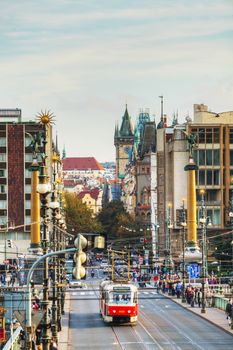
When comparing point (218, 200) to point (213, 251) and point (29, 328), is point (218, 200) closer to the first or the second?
point (213, 251)

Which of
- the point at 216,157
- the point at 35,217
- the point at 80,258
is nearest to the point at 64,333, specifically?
the point at 35,217

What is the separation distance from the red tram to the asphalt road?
65 cm

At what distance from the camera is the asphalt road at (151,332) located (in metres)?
68.9

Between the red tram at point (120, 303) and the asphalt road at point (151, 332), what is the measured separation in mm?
649

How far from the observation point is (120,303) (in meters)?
82.9

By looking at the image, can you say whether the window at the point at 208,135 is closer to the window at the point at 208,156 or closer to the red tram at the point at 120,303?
the window at the point at 208,156

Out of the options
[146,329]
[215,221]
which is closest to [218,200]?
[215,221]

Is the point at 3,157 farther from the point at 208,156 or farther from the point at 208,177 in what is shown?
the point at 208,177

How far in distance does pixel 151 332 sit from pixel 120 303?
184 inches

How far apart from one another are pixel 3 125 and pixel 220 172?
27754mm

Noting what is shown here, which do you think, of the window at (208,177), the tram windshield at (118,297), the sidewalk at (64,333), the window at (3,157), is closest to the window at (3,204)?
the window at (3,157)

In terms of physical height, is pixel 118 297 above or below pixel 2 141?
below

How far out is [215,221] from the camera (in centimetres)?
16162

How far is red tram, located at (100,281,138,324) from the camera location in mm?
83062
